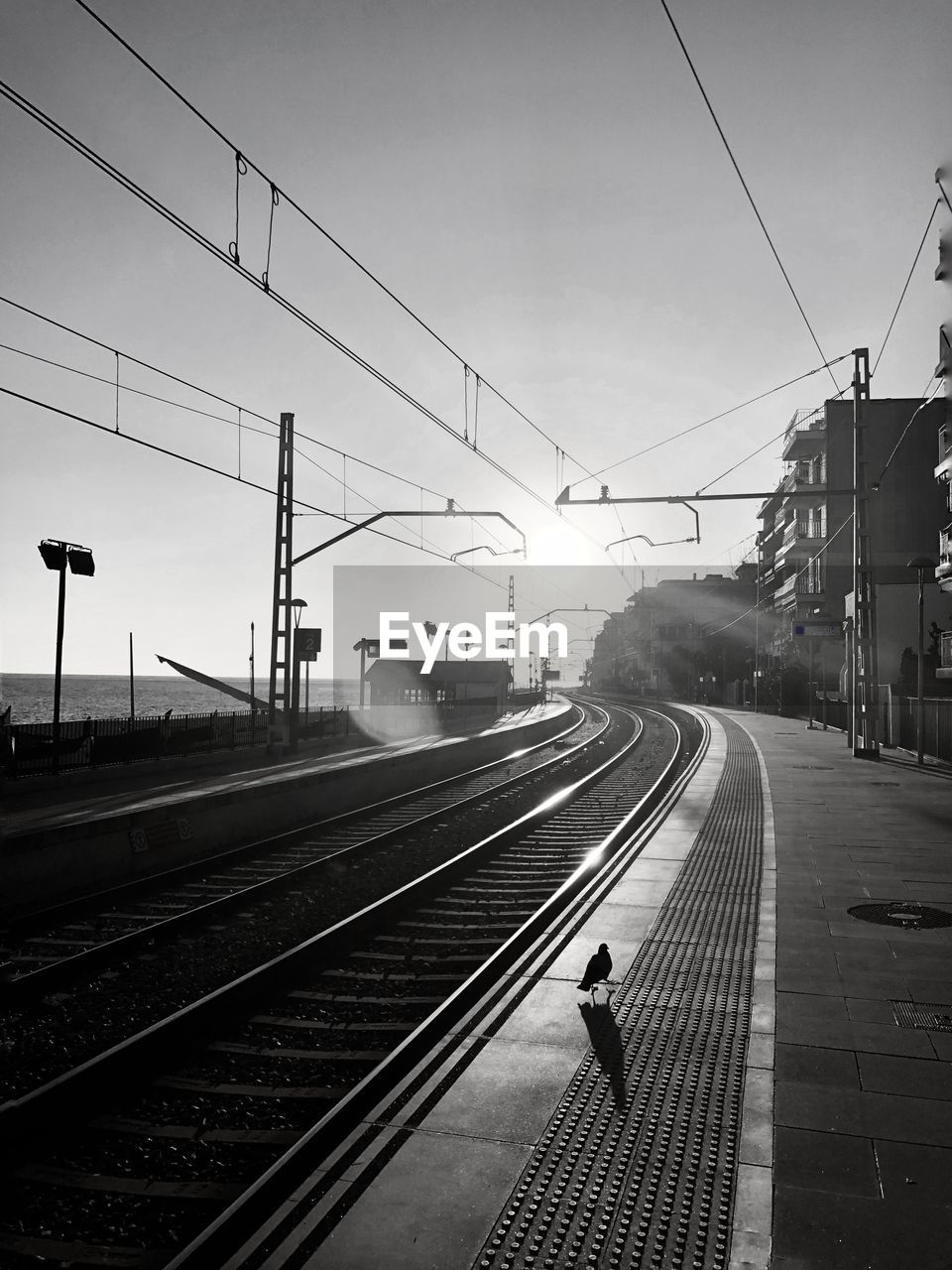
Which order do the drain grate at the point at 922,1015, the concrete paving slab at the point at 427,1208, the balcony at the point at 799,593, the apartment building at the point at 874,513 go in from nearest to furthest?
the concrete paving slab at the point at 427,1208
the drain grate at the point at 922,1015
the apartment building at the point at 874,513
the balcony at the point at 799,593

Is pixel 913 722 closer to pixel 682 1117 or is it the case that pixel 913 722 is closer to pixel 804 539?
pixel 682 1117

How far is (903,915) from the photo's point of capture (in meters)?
9.02

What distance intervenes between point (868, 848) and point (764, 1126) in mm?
8810

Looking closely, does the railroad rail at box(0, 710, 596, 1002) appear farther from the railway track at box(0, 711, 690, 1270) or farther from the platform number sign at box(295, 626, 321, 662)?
the platform number sign at box(295, 626, 321, 662)

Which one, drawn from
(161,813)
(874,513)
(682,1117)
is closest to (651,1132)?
(682,1117)

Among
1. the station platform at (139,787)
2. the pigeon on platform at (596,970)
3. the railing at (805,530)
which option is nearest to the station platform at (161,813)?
the station platform at (139,787)

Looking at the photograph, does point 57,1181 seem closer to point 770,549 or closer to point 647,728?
point 647,728

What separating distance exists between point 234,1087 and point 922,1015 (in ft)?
14.9

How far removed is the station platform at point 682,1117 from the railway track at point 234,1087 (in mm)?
632

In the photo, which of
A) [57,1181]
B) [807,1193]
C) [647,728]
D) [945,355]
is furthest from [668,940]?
[647,728]

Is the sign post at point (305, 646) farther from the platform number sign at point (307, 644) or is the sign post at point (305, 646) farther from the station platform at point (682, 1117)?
the station platform at point (682, 1117)

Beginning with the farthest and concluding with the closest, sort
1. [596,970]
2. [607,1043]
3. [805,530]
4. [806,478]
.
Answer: [805,530], [806,478], [596,970], [607,1043]

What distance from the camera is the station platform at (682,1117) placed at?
381 cm

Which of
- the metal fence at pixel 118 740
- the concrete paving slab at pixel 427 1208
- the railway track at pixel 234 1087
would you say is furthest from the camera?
the metal fence at pixel 118 740
